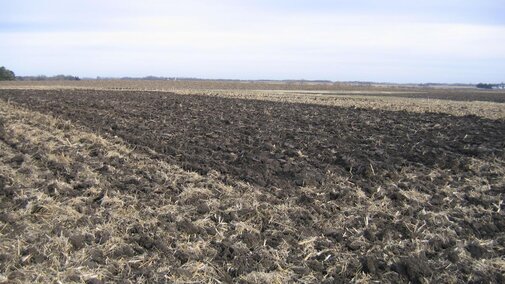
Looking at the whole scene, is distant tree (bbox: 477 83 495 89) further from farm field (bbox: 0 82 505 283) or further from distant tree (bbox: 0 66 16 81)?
farm field (bbox: 0 82 505 283)

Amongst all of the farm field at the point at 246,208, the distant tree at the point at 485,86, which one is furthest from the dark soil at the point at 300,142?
the distant tree at the point at 485,86

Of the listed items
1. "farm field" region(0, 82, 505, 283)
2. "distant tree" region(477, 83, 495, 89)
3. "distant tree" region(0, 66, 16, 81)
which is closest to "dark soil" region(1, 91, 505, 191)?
"farm field" region(0, 82, 505, 283)

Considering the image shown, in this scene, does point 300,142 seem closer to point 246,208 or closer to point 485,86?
point 246,208

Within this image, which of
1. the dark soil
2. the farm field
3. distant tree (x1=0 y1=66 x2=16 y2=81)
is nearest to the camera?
the farm field

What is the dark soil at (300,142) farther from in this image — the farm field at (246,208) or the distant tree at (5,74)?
the distant tree at (5,74)

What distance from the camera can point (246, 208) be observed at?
22.7 feet

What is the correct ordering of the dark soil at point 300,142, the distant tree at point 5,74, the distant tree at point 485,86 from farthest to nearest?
the distant tree at point 485,86
the distant tree at point 5,74
the dark soil at point 300,142

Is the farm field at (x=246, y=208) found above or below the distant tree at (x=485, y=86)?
below

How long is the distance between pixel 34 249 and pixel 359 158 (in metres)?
7.20

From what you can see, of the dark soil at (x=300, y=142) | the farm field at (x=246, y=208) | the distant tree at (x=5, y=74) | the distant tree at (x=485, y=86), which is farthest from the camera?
the distant tree at (x=485, y=86)

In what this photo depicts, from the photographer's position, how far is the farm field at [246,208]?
5188 millimetres

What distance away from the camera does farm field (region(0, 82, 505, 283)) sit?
519cm

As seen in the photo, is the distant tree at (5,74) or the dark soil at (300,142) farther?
the distant tree at (5,74)

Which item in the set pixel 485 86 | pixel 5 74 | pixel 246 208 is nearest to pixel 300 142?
pixel 246 208
